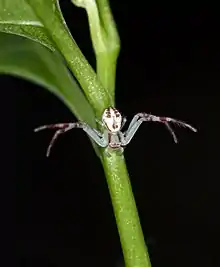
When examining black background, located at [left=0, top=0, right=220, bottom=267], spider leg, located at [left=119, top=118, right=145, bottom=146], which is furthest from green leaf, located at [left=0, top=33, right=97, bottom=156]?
black background, located at [left=0, top=0, right=220, bottom=267]

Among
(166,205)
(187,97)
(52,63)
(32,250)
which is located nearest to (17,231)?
(32,250)

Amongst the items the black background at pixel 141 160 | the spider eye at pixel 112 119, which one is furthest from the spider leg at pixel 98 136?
the black background at pixel 141 160

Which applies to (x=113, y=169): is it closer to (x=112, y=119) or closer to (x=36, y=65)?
(x=112, y=119)

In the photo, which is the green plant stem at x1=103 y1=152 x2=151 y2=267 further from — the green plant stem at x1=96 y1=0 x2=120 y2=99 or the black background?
the black background

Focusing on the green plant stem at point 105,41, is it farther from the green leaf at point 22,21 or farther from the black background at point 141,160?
the black background at point 141,160

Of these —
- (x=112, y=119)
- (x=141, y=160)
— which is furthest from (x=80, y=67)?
(x=141, y=160)

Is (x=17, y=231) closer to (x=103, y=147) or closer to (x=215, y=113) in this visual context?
(x=215, y=113)
